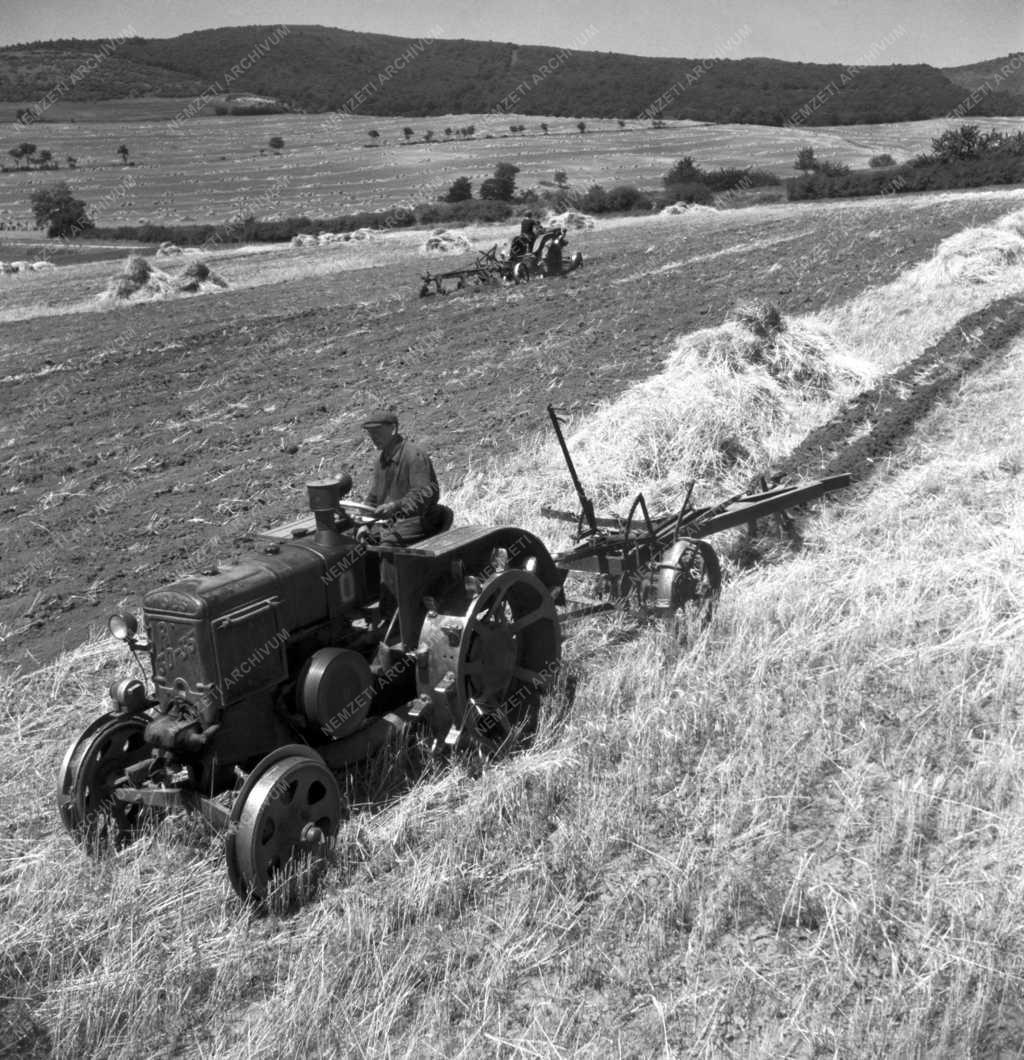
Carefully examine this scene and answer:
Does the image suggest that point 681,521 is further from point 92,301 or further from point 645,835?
point 92,301

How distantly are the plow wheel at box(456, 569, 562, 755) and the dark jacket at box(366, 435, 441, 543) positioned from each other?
0.54 m

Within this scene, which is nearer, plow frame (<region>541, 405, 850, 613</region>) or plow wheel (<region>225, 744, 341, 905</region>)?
plow wheel (<region>225, 744, 341, 905</region>)

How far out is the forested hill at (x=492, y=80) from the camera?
296 feet

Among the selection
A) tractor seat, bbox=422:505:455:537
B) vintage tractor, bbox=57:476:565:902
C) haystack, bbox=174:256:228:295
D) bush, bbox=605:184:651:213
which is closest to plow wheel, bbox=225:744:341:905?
vintage tractor, bbox=57:476:565:902

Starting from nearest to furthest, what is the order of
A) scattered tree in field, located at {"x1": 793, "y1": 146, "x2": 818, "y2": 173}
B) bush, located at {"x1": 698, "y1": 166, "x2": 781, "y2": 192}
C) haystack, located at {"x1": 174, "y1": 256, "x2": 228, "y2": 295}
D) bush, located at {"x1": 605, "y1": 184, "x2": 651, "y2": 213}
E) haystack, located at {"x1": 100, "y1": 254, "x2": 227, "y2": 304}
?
haystack, located at {"x1": 100, "y1": 254, "x2": 227, "y2": 304} → haystack, located at {"x1": 174, "y1": 256, "x2": 228, "y2": 295} → bush, located at {"x1": 605, "y1": 184, "x2": 651, "y2": 213} → bush, located at {"x1": 698, "y1": 166, "x2": 781, "y2": 192} → scattered tree in field, located at {"x1": 793, "y1": 146, "x2": 818, "y2": 173}

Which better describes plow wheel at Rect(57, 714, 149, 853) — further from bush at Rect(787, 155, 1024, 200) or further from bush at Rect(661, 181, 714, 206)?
bush at Rect(661, 181, 714, 206)

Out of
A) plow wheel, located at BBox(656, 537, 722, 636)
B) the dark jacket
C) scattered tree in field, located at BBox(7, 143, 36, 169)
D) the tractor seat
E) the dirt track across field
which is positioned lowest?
the dirt track across field

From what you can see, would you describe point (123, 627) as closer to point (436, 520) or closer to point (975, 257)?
point (436, 520)

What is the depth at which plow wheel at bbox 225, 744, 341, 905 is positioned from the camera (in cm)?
377

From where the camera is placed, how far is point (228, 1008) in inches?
133

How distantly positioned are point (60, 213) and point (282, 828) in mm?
49230

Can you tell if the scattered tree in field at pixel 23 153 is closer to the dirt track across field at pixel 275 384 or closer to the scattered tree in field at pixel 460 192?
the scattered tree in field at pixel 460 192

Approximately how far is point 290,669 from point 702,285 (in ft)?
49.1

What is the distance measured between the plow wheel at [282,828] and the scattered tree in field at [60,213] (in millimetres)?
48692
